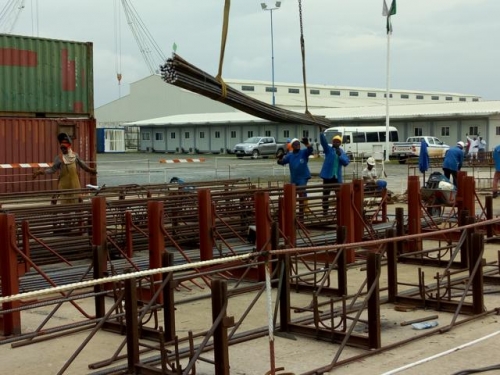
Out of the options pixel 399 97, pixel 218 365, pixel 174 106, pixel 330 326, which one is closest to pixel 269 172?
pixel 330 326

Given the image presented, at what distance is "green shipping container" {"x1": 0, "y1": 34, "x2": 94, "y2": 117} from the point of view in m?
20.2

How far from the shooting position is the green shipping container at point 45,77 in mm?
20172

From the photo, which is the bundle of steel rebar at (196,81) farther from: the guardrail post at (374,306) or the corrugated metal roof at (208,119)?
the corrugated metal roof at (208,119)

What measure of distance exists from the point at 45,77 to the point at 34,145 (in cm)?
198

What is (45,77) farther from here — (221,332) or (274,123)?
(274,123)

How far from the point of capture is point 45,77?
20.7 m

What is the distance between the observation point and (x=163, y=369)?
5.49 metres

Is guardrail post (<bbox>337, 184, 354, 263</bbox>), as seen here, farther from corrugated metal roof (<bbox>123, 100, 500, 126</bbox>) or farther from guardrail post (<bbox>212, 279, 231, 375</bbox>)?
corrugated metal roof (<bbox>123, 100, 500, 126</bbox>)

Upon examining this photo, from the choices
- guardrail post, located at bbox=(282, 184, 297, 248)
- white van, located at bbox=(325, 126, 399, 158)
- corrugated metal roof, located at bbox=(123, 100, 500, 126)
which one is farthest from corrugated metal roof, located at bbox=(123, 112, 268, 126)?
guardrail post, located at bbox=(282, 184, 297, 248)

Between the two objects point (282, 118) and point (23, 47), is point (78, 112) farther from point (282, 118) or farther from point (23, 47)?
point (282, 118)

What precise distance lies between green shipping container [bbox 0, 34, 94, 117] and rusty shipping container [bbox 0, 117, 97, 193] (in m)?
0.42

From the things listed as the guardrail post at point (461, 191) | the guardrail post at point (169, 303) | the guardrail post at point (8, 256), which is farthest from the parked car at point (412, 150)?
the guardrail post at point (8, 256)

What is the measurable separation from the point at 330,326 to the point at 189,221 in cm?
510

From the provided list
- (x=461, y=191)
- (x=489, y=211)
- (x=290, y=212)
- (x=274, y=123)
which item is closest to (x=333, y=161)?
(x=461, y=191)
